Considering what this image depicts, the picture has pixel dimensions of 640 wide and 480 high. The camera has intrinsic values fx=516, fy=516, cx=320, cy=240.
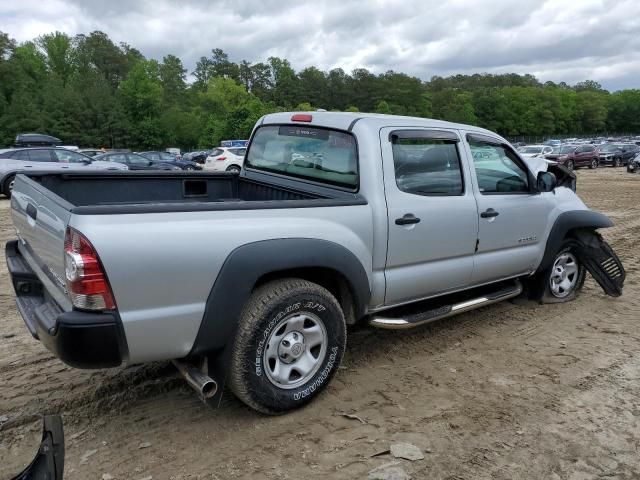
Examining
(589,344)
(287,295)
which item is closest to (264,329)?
(287,295)

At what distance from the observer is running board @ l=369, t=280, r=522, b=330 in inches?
146

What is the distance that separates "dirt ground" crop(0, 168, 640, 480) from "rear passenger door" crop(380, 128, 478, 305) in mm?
661

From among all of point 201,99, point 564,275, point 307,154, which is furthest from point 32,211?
point 201,99

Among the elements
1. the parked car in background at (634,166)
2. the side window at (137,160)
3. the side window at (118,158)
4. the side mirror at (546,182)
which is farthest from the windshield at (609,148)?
the side mirror at (546,182)

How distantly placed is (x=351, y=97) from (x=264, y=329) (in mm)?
102671

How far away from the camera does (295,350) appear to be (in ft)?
10.6

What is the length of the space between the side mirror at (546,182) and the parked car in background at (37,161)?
13.9 metres

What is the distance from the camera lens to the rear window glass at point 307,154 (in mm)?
3828

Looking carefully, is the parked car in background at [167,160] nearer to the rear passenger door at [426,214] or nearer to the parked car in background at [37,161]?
the parked car in background at [37,161]

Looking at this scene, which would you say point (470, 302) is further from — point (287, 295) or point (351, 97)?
point (351, 97)

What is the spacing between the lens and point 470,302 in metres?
4.30

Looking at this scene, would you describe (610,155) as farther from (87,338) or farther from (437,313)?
(87,338)

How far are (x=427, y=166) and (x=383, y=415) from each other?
→ 1888mm

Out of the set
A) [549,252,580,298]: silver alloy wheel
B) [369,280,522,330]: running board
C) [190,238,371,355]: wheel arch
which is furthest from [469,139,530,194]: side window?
[190,238,371,355]: wheel arch
